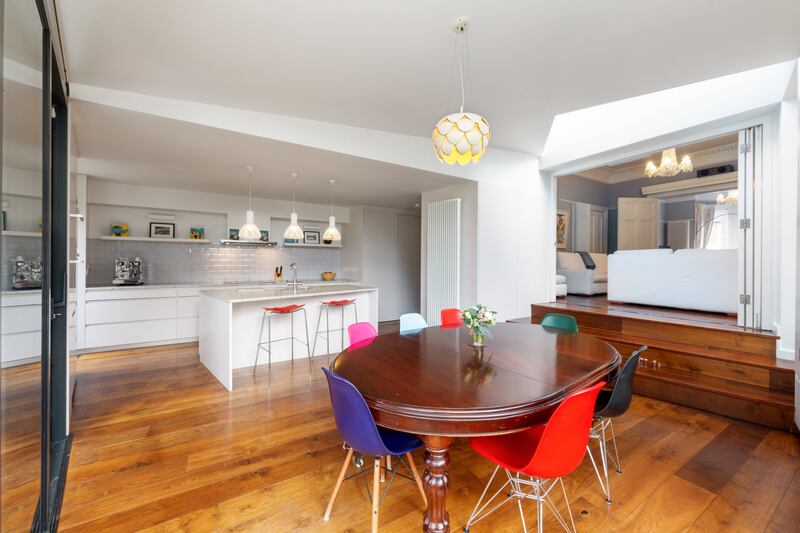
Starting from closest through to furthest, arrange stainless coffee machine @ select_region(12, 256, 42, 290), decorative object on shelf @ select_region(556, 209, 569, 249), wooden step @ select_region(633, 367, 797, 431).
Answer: stainless coffee machine @ select_region(12, 256, 42, 290) → wooden step @ select_region(633, 367, 797, 431) → decorative object on shelf @ select_region(556, 209, 569, 249)

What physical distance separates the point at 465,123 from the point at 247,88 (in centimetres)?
180

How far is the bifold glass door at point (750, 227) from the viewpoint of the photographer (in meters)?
3.16

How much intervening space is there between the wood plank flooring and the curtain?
616 centimetres

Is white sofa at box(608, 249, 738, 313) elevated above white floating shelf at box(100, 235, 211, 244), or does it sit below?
below

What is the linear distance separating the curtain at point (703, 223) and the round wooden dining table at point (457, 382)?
7.29 metres

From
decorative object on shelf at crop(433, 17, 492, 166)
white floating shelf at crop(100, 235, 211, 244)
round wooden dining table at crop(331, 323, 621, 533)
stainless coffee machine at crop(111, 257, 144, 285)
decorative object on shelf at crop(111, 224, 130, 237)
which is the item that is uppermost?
decorative object on shelf at crop(433, 17, 492, 166)

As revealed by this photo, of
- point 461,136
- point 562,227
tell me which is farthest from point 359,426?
point 562,227

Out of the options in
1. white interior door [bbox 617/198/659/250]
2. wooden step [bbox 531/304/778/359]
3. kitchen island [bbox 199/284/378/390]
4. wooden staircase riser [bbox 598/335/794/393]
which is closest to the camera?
wooden staircase riser [bbox 598/335/794/393]

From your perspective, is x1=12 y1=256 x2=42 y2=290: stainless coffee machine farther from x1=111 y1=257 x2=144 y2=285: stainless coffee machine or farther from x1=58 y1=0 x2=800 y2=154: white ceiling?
x1=111 y1=257 x2=144 y2=285: stainless coffee machine

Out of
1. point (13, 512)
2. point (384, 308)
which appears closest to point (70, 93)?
point (13, 512)

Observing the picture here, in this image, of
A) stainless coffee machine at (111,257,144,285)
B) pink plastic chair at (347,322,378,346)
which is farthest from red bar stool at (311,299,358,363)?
stainless coffee machine at (111,257,144,285)

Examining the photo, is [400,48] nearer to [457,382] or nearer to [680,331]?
[457,382]

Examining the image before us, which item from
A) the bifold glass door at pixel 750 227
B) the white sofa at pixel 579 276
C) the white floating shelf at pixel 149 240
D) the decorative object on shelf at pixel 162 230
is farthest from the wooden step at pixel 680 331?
the decorative object on shelf at pixel 162 230

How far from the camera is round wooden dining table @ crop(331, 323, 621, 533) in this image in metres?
1.25
